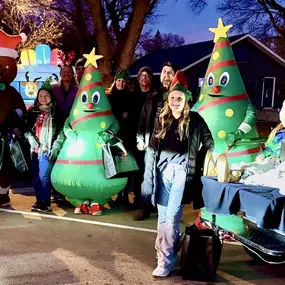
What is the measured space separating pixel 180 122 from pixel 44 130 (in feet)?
7.96

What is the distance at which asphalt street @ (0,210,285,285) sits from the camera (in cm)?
392

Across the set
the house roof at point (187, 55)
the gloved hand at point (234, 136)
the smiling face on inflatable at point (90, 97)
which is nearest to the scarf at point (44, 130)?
the smiling face on inflatable at point (90, 97)

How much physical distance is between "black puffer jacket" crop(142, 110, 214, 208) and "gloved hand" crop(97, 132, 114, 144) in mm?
1524

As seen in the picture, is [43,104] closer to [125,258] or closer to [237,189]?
[125,258]

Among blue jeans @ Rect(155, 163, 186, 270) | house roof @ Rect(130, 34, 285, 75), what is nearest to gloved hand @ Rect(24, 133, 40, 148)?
blue jeans @ Rect(155, 163, 186, 270)

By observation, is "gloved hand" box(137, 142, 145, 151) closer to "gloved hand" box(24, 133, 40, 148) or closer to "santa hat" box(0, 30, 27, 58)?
"gloved hand" box(24, 133, 40, 148)

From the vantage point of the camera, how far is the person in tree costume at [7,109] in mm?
6008

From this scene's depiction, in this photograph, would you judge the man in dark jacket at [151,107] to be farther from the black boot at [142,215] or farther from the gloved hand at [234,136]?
the gloved hand at [234,136]

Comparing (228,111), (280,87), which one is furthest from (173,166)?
(280,87)

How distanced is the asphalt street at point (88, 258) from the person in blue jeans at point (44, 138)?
20.3 inches

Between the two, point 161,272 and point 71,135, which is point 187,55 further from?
point 161,272

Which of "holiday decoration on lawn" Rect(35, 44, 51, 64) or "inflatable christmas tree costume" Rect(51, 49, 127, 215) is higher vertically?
"holiday decoration on lawn" Rect(35, 44, 51, 64)

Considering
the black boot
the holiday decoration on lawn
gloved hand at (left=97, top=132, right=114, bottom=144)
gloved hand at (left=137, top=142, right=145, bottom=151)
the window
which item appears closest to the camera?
gloved hand at (left=137, top=142, right=145, bottom=151)

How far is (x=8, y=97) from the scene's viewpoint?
6117 millimetres
